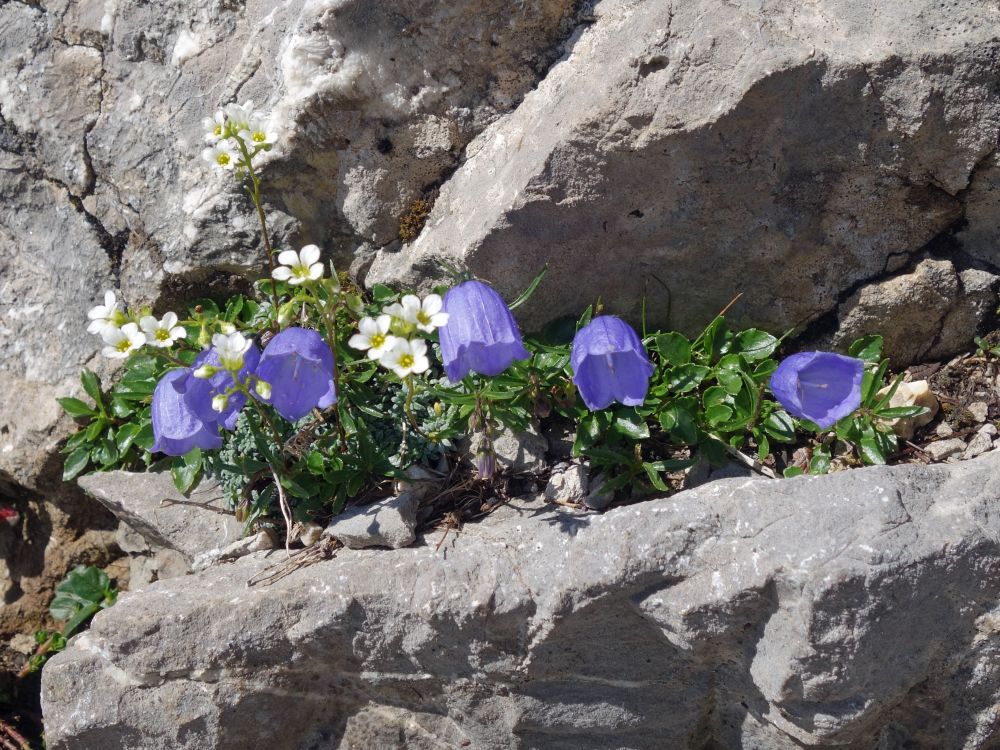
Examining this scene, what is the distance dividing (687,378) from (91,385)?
321 centimetres

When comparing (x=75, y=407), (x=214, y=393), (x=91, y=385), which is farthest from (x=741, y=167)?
(x=75, y=407)

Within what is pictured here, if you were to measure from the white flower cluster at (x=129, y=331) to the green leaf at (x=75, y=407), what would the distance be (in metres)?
1.56

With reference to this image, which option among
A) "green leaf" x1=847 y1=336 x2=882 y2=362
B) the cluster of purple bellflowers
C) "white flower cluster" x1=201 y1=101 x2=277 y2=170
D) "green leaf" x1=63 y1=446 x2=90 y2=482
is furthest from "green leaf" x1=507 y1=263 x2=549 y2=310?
"green leaf" x1=63 y1=446 x2=90 y2=482

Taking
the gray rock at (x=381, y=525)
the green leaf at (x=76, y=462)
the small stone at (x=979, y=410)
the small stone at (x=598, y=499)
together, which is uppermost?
the gray rock at (x=381, y=525)

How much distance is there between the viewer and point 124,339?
133 inches

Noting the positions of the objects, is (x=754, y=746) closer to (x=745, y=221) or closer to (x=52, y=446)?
(x=745, y=221)

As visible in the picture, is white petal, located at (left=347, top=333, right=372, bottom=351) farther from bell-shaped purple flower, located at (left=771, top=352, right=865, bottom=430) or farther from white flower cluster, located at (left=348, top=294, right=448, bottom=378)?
bell-shaped purple flower, located at (left=771, top=352, right=865, bottom=430)

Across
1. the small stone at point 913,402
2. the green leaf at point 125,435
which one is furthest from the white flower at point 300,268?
the small stone at point 913,402

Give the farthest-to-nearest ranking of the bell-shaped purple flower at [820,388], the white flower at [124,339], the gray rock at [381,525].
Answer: the gray rock at [381,525] → the bell-shaped purple flower at [820,388] → the white flower at [124,339]

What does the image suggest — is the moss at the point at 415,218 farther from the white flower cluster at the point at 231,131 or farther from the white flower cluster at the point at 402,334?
the white flower cluster at the point at 402,334

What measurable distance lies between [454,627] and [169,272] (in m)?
2.62

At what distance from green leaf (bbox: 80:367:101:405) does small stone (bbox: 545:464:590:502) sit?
2.59m

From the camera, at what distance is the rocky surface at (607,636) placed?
314 centimetres

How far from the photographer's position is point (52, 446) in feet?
16.3
